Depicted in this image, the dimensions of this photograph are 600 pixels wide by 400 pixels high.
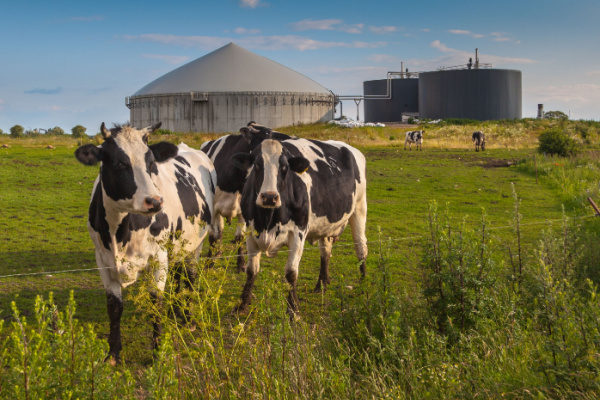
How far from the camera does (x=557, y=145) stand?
2791 cm

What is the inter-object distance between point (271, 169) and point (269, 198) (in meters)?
0.48

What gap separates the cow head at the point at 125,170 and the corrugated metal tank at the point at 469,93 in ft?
200

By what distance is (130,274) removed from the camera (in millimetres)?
6363

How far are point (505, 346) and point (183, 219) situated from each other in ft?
12.2

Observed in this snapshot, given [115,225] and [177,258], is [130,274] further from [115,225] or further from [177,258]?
[177,258]

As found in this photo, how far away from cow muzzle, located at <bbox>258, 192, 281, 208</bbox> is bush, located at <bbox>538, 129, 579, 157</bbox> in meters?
23.2

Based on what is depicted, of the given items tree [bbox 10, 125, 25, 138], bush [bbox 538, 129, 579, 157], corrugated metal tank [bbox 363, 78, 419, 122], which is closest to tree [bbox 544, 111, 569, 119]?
corrugated metal tank [bbox 363, 78, 419, 122]

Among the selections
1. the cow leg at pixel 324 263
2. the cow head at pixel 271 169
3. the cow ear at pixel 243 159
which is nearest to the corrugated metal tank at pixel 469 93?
the cow leg at pixel 324 263

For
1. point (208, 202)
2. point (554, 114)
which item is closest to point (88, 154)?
point (208, 202)

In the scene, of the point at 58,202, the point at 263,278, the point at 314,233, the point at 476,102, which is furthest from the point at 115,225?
the point at 476,102

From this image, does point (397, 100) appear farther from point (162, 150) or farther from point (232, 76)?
point (162, 150)

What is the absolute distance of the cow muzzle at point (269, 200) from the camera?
721cm

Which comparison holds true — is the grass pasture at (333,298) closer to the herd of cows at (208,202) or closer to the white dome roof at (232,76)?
the herd of cows at (208,202)

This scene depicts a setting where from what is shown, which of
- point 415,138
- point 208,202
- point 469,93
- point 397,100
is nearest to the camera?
point 208,202
